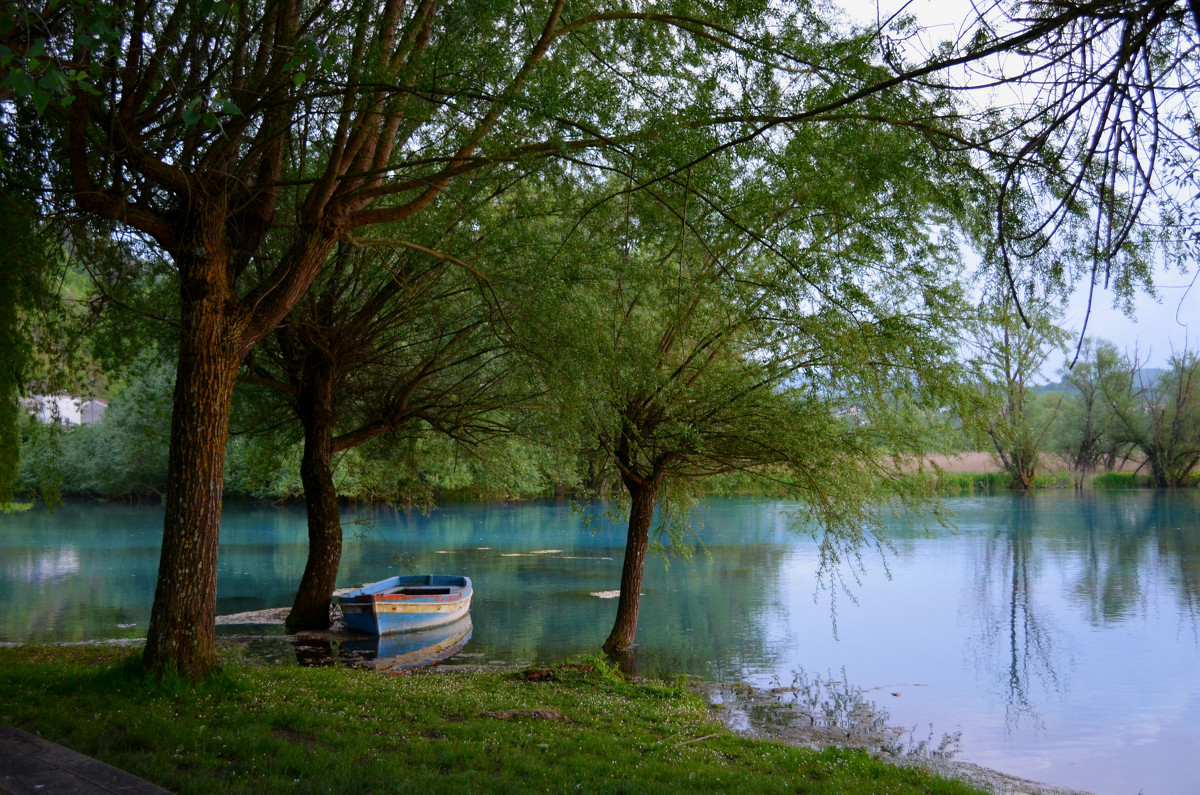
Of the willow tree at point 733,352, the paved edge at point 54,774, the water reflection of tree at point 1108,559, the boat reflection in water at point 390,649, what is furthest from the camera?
the water reflection of tree at point 1108,559

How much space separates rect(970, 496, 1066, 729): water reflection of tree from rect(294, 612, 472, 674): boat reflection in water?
27.0 ft

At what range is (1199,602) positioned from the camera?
17.5 metres

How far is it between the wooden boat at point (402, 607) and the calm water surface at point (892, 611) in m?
0.80

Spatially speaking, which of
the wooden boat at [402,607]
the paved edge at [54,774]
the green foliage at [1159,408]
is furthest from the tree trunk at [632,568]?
the green foliage at [1159,408]

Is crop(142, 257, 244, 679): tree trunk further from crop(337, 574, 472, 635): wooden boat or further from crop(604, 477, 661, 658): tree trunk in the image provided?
crop(337, 574, 472, 635): wooden boat

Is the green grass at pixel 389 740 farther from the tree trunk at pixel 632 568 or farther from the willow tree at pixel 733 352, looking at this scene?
the tree trunk at pixel 632 568

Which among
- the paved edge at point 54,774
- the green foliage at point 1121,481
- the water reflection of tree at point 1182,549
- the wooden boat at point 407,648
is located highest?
the paved edge at point 54,774

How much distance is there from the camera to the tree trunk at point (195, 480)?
6723mm

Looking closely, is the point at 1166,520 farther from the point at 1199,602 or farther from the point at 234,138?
the point at 234,138

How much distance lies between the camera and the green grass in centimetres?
479

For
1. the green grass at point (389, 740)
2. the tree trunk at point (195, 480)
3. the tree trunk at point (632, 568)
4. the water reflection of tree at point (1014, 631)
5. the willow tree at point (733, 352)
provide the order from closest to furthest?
the green grass at point (389, 740) < the tree trunk at point (195, 480) < the willow tree at point (733, 352) < the water reflection of tree at point (1014, 631) < the tree trunk at point (632, 568)

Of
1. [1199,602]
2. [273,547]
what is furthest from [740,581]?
[273,547]

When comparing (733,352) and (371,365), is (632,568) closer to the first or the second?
(733,352)

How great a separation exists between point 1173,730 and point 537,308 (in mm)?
9516
